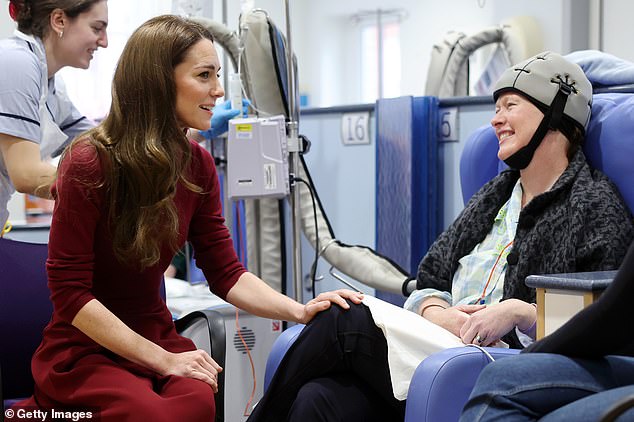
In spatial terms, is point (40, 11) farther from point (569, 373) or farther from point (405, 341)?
point (569, 373)

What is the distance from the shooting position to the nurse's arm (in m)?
2.06

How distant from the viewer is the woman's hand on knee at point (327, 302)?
179 centimetres

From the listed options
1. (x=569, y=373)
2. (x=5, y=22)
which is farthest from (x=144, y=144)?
(x=5, y=22)

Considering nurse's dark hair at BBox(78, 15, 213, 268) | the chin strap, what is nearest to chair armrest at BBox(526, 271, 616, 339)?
the chin strap

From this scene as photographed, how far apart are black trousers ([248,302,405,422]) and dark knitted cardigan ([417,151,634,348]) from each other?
0.36 metres

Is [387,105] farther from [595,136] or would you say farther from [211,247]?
[211,247]

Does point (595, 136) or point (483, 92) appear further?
point (483, 92)

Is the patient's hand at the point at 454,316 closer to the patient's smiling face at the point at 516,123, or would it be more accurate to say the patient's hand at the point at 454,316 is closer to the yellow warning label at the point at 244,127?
the patient's smiling face at the point at 516,123

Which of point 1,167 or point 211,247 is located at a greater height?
point 1,167

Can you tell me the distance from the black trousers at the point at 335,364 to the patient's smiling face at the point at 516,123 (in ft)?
2.01

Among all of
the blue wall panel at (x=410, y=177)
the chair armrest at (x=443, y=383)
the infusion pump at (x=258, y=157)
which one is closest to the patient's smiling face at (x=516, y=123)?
the chair armrest at (x=443, y=383)

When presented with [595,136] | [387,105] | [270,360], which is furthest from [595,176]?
[387,105]

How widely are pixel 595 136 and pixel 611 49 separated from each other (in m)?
3.14

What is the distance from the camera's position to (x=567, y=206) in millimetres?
1979
